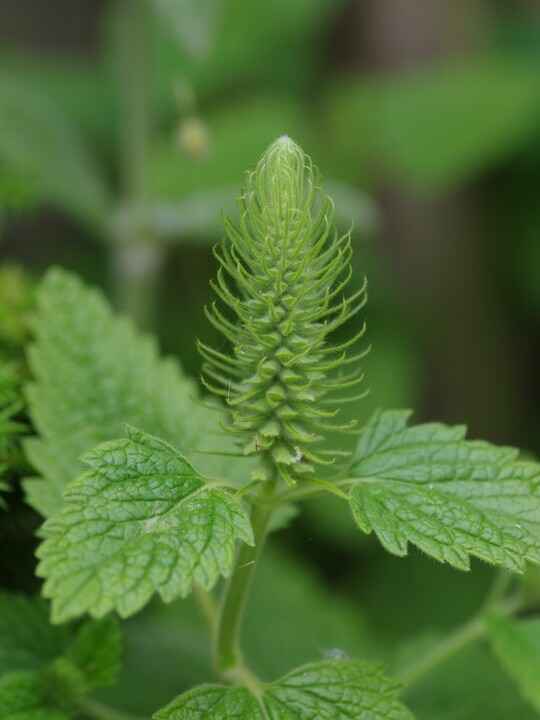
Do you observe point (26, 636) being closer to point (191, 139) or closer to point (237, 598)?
point (237, 598)

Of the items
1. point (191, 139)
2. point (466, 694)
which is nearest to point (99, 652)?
point (466, 694)

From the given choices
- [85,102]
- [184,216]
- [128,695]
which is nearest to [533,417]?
[184,216]

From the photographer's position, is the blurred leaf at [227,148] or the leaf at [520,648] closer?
the leaf at [520,648]

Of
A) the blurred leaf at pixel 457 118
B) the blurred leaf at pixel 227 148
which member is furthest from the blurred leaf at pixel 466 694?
the blurred leaf at pixel 457 118

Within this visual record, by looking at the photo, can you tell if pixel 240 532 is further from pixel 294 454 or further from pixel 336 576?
pixel 336 576

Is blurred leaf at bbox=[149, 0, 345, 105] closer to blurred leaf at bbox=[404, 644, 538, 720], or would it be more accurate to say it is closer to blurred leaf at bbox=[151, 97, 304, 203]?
blurred leaf at bbox=[151, 97, 304, 203]

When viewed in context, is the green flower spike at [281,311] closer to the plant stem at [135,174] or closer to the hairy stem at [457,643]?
the hairy stem at [457,643]
